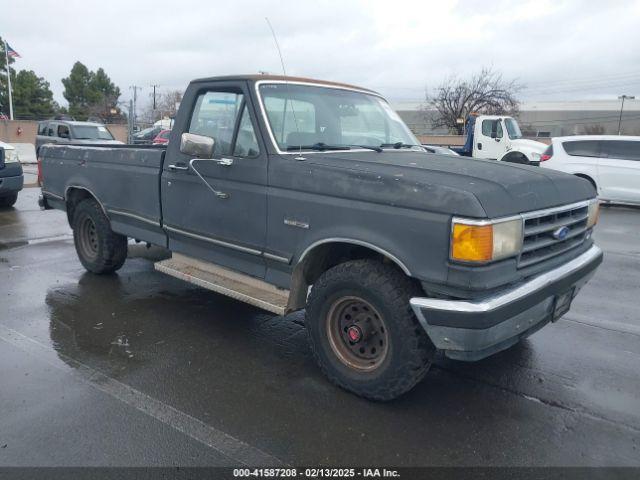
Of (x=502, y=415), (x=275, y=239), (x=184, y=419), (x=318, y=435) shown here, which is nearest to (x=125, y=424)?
(x=184, y=419)

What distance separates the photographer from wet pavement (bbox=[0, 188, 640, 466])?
2.99m

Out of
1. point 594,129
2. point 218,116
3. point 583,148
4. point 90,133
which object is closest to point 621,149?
point 583,148

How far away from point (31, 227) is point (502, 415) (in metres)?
8.23

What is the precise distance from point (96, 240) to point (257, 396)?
A: 3330 mm

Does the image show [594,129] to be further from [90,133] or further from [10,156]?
[10,156]

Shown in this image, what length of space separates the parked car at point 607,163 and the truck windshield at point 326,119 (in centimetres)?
975

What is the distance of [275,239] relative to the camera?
387 centimetres

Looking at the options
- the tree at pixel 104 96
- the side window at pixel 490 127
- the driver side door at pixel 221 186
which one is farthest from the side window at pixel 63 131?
the tree at pixel 104 96

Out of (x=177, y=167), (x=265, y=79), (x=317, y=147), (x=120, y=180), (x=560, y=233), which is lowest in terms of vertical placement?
(x=560, y=233)

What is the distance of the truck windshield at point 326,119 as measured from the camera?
406 centimetres

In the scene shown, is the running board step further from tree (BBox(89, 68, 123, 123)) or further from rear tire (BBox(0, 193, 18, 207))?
tree (BBox(89, 68, 123, 123))

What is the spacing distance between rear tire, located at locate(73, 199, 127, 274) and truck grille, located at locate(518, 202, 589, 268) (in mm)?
4294

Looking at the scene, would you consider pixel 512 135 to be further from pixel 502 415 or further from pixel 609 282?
pixel 502 415

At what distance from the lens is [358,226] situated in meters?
3.32
